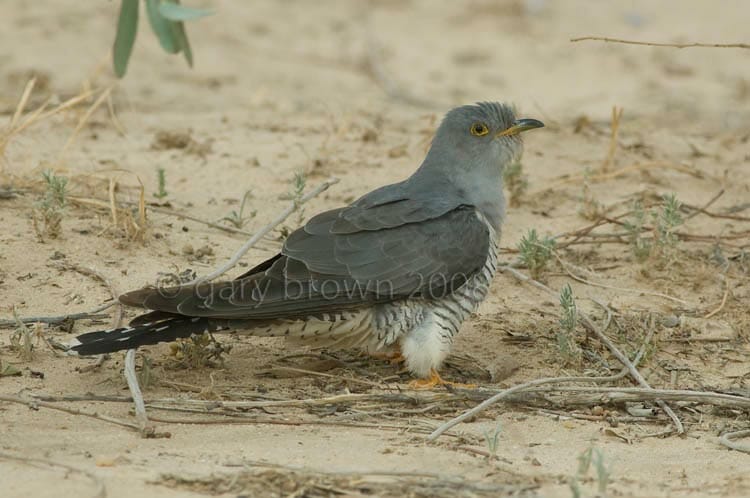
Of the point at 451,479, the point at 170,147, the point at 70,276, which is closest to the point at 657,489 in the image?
the point at 451,479

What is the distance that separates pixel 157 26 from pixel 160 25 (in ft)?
0.04

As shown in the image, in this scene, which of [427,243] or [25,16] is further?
[25,16]

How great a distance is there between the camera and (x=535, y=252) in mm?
5906

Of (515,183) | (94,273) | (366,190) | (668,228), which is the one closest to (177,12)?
(94,273)

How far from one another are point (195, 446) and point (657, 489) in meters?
1.56

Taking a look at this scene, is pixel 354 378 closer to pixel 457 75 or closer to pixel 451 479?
pixel 451 479

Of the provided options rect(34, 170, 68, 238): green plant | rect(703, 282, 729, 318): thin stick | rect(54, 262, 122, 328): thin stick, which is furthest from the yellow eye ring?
rect(34, 170, 68, 238): green plant

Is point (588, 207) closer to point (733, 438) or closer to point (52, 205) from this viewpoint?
point (733, 438)

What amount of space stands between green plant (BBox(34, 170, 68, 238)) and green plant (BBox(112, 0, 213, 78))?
213 cm

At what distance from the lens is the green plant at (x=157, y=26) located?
11.1 ft

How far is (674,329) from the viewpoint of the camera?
563 cm

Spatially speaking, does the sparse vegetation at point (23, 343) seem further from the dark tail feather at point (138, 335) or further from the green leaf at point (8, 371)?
the dark tail feather at point (138, 335)

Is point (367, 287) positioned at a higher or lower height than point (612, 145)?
lower

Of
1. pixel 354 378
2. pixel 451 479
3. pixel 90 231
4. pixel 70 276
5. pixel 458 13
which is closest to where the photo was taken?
pixel 451 479
